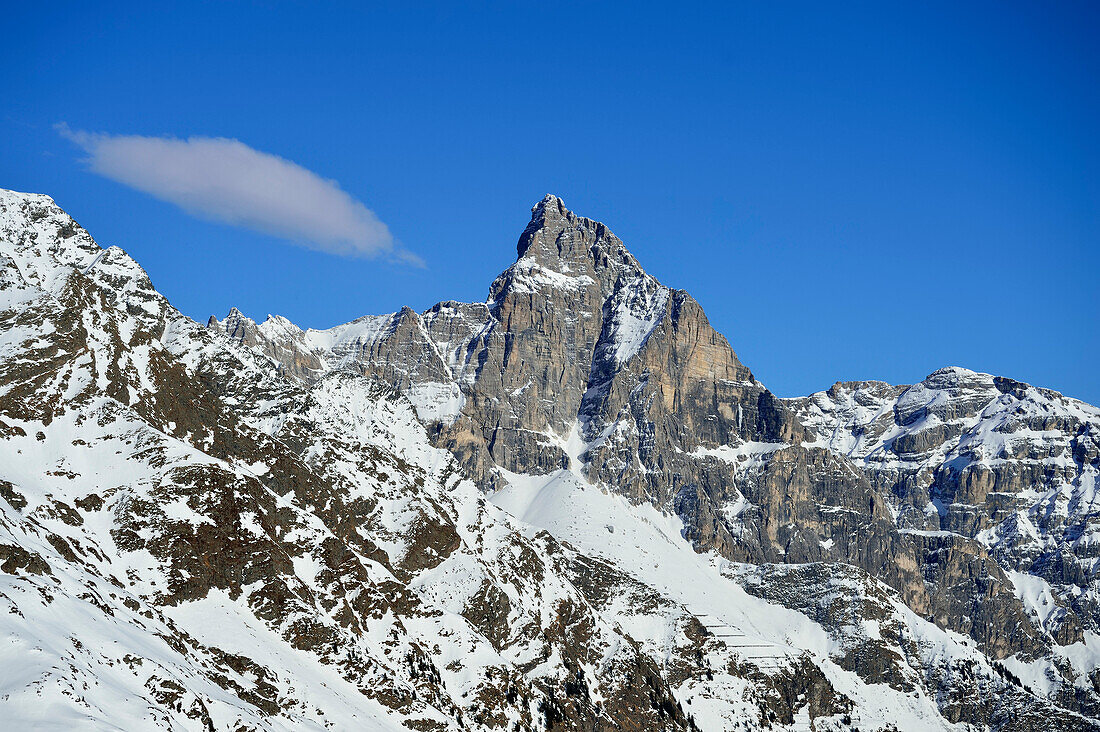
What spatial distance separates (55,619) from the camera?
543ft


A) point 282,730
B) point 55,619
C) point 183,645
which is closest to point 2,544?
point 55,619

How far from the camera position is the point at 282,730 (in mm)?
192250

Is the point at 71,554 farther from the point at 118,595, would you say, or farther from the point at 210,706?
the point at 210,706

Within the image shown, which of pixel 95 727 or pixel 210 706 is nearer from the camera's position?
pixel 95 727

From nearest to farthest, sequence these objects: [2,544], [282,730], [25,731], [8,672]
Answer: [25,731] < [8,672] < [2,544] < [282,730]

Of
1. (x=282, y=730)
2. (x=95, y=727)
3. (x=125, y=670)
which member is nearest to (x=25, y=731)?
(x=95, y=727)

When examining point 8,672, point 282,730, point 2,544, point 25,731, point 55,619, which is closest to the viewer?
point 25,731

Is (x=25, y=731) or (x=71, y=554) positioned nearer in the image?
(x=25, y=731)

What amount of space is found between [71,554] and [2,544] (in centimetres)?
2263

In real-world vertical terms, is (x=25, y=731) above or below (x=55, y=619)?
below

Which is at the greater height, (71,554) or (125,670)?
(71,554)

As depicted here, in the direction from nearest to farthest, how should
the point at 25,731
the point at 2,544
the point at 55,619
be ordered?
the point at 25,731
the point at 55,619
the point at 2,544

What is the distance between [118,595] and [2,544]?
25966 millimetres

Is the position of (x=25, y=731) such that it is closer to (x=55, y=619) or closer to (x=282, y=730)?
(x=55, y=619)
